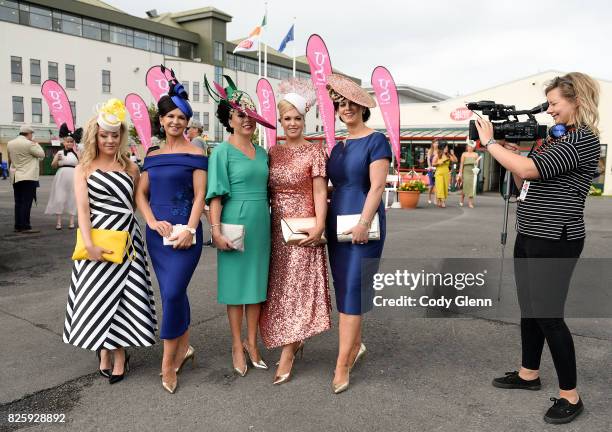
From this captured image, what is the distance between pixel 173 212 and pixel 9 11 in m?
46.2

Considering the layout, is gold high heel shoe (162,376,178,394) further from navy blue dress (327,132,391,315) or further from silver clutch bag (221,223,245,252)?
navy blue dress (327,132,391,315)

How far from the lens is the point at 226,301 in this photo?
11.6ft

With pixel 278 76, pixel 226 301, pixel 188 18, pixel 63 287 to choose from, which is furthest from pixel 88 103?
pixel 226 301

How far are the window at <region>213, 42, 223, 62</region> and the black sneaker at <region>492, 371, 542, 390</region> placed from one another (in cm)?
5658

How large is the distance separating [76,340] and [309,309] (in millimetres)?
1485

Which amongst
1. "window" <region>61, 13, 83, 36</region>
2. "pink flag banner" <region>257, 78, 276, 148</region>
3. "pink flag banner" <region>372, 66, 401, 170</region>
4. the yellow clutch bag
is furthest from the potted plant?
"window" <region>61, 13, 83, 36</region>

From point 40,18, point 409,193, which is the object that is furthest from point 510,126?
point 40,18

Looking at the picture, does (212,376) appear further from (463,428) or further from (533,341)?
(533,341)

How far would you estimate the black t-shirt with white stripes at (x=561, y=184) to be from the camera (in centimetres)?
280

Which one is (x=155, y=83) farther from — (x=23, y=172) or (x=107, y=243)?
(x=107, y=243)

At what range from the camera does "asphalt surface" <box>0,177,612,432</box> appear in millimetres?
2902

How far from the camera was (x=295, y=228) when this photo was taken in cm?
334

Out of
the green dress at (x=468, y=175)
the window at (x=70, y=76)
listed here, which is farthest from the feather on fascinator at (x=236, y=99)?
the window at (x=70, y=76)

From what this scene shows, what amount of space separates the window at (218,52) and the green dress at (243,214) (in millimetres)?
55828
